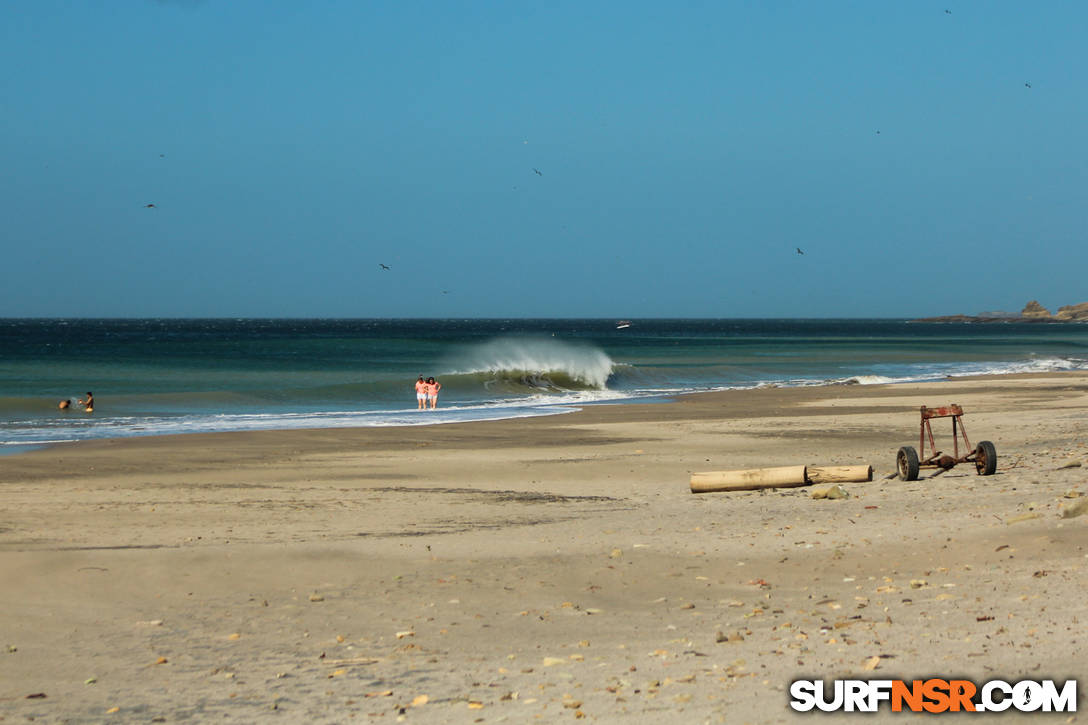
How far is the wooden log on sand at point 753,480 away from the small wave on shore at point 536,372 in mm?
33193

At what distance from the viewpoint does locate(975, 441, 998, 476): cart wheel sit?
46.1ft

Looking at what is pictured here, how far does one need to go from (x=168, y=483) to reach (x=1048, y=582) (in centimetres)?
1289

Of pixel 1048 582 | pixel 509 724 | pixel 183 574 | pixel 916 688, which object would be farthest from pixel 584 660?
pixel 183 574

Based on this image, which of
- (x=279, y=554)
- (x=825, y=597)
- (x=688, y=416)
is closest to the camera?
(x=825, y=597)

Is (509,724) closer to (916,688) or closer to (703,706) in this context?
(703,706)

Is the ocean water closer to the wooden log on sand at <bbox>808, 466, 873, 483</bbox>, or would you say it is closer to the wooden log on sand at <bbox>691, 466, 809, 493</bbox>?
the wooden log on sand at <bbox>691, 466, 809, 493</bbox>

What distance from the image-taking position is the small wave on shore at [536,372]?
5019 centimetres

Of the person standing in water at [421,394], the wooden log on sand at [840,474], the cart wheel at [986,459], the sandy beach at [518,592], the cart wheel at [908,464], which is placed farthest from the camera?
the person standing in water at [421,394]

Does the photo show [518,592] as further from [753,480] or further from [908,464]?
[908,464]

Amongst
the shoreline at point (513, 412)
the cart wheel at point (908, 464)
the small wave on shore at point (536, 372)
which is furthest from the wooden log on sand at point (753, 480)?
the small wave on shore at point (536, 372)

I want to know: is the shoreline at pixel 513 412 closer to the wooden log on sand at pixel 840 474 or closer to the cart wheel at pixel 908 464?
the wooden log on sand at pixel 840 474

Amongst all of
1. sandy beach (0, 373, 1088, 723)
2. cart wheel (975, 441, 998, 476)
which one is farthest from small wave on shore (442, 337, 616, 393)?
cart wheel (975, 441, 998, 476)

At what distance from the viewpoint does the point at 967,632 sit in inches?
265

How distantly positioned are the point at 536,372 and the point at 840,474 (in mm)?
40820
